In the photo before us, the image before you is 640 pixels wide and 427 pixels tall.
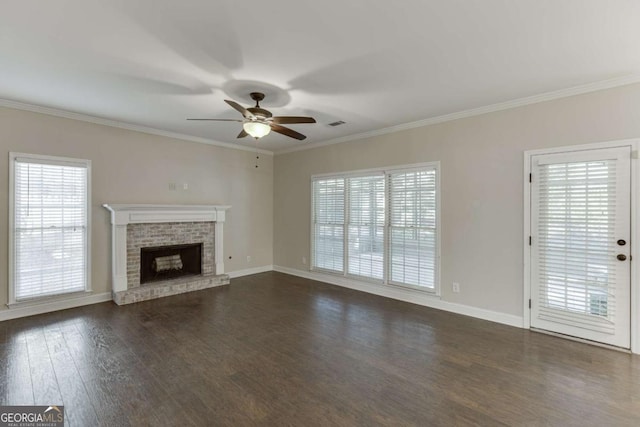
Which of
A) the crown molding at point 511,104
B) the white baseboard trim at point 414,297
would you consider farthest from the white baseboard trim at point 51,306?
the crown molding at point 511,104

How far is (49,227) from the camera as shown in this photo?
14.4 feet

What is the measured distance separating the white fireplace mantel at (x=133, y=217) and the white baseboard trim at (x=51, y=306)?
0.27m

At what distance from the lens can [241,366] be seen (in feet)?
9.57

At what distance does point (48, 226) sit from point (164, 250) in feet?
5.45

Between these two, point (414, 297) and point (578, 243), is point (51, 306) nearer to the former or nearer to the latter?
point (414, 297)

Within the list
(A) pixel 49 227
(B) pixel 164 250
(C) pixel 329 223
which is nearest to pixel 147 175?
(B) pixel 164 250

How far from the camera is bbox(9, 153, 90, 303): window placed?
4141 millimetres

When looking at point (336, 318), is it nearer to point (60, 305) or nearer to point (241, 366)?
point (241, 366)

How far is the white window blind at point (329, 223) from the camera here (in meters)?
6.00

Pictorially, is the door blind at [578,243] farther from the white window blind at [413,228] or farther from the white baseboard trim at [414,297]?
the white window blind at [413,228]

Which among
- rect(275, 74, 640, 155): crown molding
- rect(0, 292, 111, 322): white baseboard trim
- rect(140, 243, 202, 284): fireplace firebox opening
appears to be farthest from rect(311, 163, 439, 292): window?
rect(0, 292, 111, 322): white baseboard trim

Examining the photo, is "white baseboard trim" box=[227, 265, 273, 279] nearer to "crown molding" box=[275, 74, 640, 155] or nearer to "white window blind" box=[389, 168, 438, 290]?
"white window blind" box=[389, 168, 438, 290]

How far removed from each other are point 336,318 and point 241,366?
5.28ft

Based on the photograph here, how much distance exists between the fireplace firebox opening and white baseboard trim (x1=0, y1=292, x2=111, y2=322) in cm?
64
